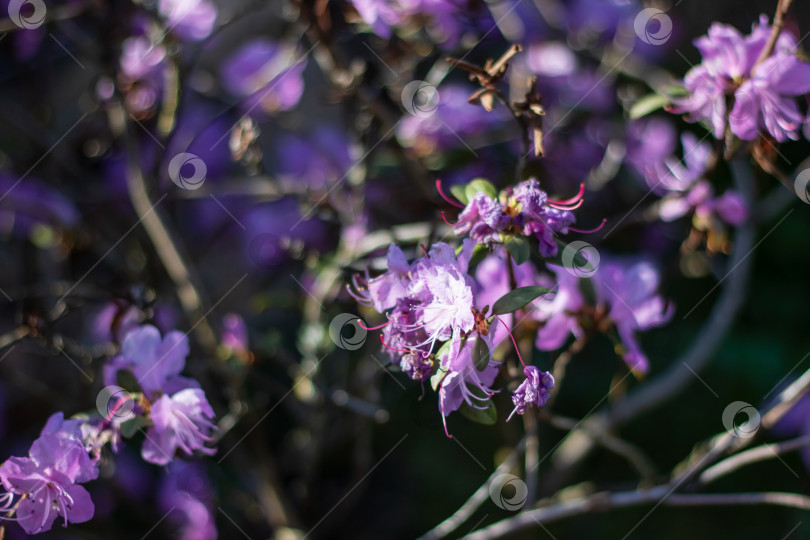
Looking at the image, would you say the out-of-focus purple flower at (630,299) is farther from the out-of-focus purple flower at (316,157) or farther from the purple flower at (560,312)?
the out-of-focus purple flower at (316,157)

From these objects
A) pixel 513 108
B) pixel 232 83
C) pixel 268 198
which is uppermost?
pixel 513 108

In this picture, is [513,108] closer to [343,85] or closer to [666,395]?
[343,85]

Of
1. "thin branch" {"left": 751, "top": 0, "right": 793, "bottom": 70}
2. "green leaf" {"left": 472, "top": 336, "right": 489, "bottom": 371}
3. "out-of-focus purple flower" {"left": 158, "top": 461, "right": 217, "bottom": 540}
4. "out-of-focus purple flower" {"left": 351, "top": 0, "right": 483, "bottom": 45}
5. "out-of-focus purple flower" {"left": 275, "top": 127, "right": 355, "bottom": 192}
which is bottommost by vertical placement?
"out-of-focus purple flower" {"left": 158, "top": 461, "right": 217, "bottom": 540}

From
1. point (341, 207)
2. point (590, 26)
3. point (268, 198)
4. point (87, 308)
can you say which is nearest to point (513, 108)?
point (341, 207)

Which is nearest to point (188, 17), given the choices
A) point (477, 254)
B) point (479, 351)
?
point (477, 254)

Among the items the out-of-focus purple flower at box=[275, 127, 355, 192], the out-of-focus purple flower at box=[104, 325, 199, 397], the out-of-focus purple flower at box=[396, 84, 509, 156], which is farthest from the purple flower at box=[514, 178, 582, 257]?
the out-of-focus purple flower at box=[275, 127, 355, 192]

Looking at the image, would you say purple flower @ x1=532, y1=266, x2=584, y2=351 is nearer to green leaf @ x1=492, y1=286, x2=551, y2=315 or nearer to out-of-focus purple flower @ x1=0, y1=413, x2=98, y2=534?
green leaf @ x1=492, y1=286, x2=551, y2=315
